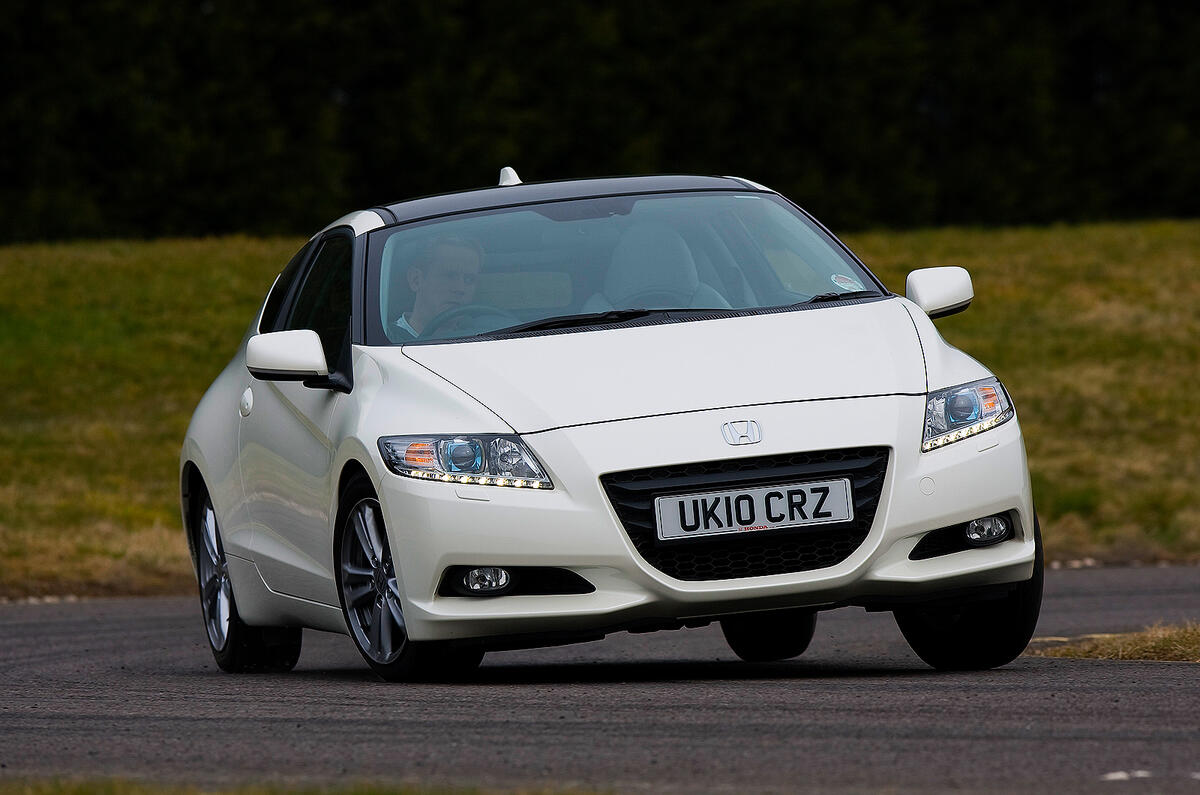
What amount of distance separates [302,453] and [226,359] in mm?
18515

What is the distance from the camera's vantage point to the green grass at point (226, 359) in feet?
56.2

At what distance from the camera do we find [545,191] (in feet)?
27.4

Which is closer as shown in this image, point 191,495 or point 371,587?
point 371,587

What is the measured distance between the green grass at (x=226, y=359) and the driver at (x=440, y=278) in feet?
28.2

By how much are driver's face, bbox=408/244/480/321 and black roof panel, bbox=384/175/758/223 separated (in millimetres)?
389

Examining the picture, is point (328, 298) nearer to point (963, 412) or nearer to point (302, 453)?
point (302, 453)

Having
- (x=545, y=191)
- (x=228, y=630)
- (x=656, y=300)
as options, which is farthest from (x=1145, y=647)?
(x=228, y=630)

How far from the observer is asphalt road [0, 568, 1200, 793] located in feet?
16.1

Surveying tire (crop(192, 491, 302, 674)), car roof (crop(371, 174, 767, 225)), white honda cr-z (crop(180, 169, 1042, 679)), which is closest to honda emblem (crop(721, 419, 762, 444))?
white honda cr-z (crop(180, 169, 1042, 679))

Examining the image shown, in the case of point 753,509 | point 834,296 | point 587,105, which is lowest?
point 587,105

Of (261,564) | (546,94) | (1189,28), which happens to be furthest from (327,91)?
(261,564)

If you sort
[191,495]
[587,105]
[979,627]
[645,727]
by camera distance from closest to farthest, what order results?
[645,727], [979,627], [191,495], [587,105]

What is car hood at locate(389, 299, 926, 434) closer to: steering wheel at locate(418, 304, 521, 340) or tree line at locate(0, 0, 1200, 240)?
steering wheel at locate(418, 304, 521, 340)

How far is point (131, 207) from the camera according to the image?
39500 millimetres
